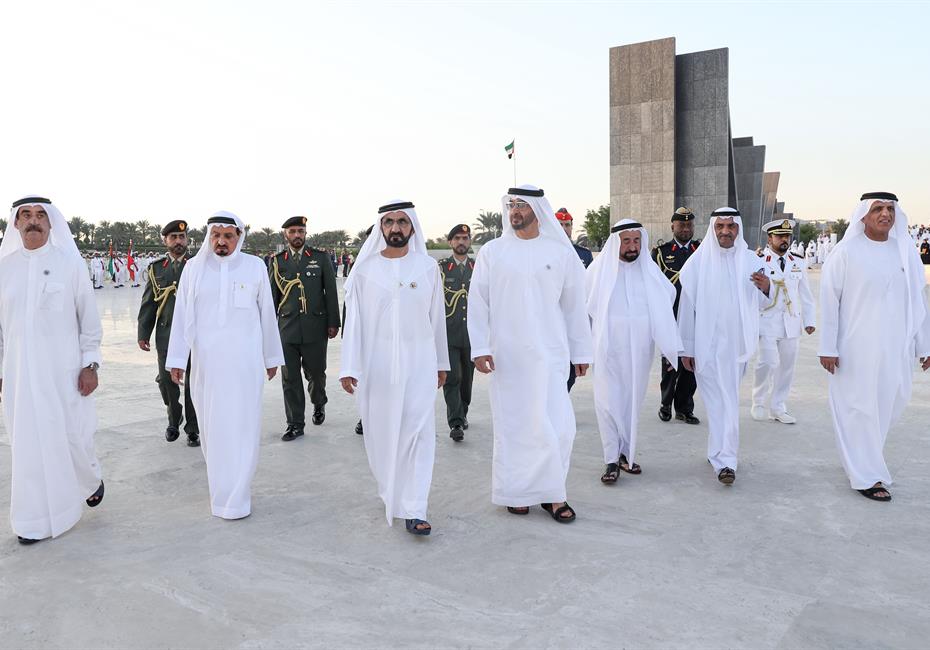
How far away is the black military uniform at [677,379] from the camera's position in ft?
21.0

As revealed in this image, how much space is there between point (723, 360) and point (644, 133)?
19.7 metres

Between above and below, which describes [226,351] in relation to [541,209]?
below

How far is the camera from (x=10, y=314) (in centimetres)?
398

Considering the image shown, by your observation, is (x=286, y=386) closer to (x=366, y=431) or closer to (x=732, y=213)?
(x=366, y=431)

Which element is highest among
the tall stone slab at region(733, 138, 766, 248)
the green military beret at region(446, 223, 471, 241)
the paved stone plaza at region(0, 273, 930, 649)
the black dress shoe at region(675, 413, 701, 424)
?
the tall stone slab at region(733, 138, 766, 248)

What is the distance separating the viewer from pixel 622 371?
4.97 meters

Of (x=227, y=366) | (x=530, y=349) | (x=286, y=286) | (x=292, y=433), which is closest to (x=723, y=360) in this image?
(x=530, y=349)

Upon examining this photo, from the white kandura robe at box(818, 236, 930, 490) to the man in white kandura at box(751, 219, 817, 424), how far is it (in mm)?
1714

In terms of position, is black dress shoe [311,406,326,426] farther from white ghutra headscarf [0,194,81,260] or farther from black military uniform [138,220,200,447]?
white ghutra headscarf [0,194,81,260]

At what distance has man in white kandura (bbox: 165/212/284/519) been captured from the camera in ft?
13.9

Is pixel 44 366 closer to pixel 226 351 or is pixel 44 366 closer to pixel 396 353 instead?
pixel 226 351

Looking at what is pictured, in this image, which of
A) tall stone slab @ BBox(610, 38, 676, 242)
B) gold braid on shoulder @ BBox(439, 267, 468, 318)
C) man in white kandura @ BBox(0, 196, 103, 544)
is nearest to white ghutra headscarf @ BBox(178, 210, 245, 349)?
man in white kandura @ BBox(0, 196, 103, 544)

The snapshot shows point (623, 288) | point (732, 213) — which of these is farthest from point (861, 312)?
point (623, 288)

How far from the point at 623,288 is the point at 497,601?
2631mm
